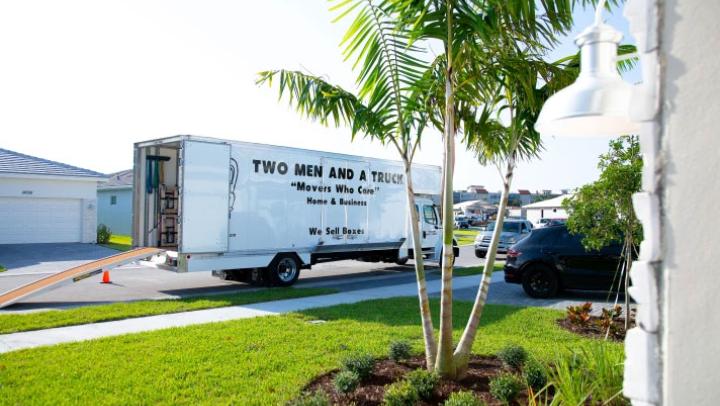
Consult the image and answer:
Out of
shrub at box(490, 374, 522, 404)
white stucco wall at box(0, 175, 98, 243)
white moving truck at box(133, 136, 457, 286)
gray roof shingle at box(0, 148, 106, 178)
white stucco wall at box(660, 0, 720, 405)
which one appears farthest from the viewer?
gray roof shingle at box(0, 148, 106, 178)

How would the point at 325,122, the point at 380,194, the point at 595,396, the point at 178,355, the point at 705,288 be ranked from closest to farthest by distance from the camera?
the point at 705,288, the point at 595,396, the point at 325,122, the point at 178,355, the point at 380,194

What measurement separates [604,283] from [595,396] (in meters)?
8.24

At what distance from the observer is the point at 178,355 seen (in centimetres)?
670

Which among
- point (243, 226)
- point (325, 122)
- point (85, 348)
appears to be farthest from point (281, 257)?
point (325, 122)

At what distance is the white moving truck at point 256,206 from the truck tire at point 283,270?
0.02 m

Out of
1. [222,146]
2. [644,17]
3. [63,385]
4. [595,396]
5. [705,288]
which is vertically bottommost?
[63,385]

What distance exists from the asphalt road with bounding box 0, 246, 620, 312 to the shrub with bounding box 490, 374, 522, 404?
22.3 ft

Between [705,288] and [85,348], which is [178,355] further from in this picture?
[705,288]

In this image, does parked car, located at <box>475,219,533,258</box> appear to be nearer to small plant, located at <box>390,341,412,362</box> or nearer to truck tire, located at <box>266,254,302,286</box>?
truck tire, located at <box>266,254,302,286</box>

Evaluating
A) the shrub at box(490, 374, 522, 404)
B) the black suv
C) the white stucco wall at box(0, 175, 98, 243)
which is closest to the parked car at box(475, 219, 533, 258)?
the black suv

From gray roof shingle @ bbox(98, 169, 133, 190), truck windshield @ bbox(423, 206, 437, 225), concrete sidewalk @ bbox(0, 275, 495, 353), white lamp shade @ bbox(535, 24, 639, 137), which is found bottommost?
concrete sidewalk @ bbox(0, 275, 495, 353)

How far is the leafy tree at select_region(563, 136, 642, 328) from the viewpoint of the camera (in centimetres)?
781

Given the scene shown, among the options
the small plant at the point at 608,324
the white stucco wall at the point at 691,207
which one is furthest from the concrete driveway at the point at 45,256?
the white stucco wall at the point at 691,207

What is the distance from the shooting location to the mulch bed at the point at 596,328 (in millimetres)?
8148
